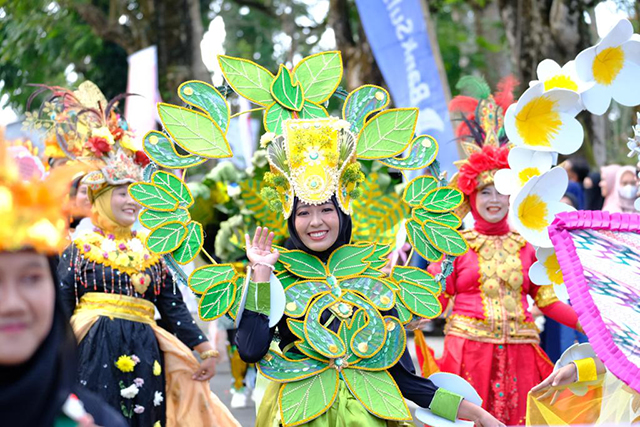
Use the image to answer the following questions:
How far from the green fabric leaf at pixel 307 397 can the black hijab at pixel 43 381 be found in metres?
1.58

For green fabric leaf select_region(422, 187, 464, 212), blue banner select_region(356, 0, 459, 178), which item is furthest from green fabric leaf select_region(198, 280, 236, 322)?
blue banner select_region(356, 0, 459, 178)

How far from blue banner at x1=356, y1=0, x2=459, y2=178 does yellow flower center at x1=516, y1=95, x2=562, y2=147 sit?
5.52m

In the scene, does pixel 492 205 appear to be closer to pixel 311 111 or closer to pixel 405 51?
pixel 311 111

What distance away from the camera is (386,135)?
13.3 ft

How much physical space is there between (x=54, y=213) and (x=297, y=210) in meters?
1.92

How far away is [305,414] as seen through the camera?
3.50m

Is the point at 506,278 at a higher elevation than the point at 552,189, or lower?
lower

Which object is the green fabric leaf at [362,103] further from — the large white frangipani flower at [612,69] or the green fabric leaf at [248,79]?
the large white frangipani flower at [612,69]

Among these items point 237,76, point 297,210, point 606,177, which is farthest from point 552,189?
point 606,177

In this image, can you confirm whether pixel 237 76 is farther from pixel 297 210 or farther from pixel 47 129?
pixel 47 129

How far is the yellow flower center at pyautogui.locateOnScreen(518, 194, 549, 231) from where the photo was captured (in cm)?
407

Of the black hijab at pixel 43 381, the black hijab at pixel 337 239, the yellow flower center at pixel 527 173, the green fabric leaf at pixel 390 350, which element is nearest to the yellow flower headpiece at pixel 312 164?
the black hijab at pixel 337 239

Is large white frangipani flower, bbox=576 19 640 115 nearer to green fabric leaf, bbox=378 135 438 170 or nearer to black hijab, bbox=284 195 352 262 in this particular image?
green fabric leaf, bbox=378 135 438 170

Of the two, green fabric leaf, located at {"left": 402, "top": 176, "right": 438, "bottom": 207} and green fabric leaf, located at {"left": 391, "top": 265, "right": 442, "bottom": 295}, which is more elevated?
green fabric leaf, located at {"left": 402, "top": 176, "right": 438, "bottom": 207}
